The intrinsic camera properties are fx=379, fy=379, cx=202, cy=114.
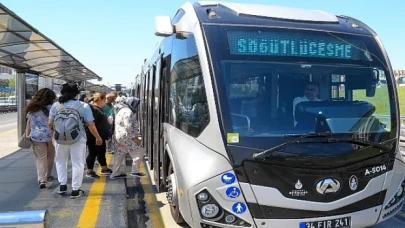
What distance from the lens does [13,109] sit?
1638 inches

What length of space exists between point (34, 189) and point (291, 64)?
4.57 m

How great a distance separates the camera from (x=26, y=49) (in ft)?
27.3

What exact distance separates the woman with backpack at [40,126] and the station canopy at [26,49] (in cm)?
124

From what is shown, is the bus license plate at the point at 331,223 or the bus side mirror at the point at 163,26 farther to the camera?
the bus side mirror at the point at 163,26

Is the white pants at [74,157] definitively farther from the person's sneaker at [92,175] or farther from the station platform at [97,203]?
the person's sneaker at [92,175]

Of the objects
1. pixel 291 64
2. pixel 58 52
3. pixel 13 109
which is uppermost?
pixel 58 52

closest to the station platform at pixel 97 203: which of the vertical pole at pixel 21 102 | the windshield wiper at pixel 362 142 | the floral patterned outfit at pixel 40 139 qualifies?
the floral patterned outfit at pixel 40 139

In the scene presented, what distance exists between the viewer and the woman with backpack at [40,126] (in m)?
5.84

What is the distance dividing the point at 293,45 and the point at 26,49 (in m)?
6.59

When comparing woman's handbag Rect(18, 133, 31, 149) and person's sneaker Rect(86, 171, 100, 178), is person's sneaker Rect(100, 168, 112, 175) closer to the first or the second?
person's sneaker Rect(86, 171, 100, 178)

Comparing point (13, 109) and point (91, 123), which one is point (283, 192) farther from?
point (13, 109)

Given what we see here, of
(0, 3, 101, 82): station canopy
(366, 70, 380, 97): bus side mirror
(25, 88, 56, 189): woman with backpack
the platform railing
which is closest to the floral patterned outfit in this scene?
(25, 88, 56, 189): woman with backpack

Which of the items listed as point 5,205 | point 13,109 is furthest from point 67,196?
point 13,109

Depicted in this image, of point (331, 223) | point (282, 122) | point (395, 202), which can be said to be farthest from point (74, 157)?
point (395, 202)
